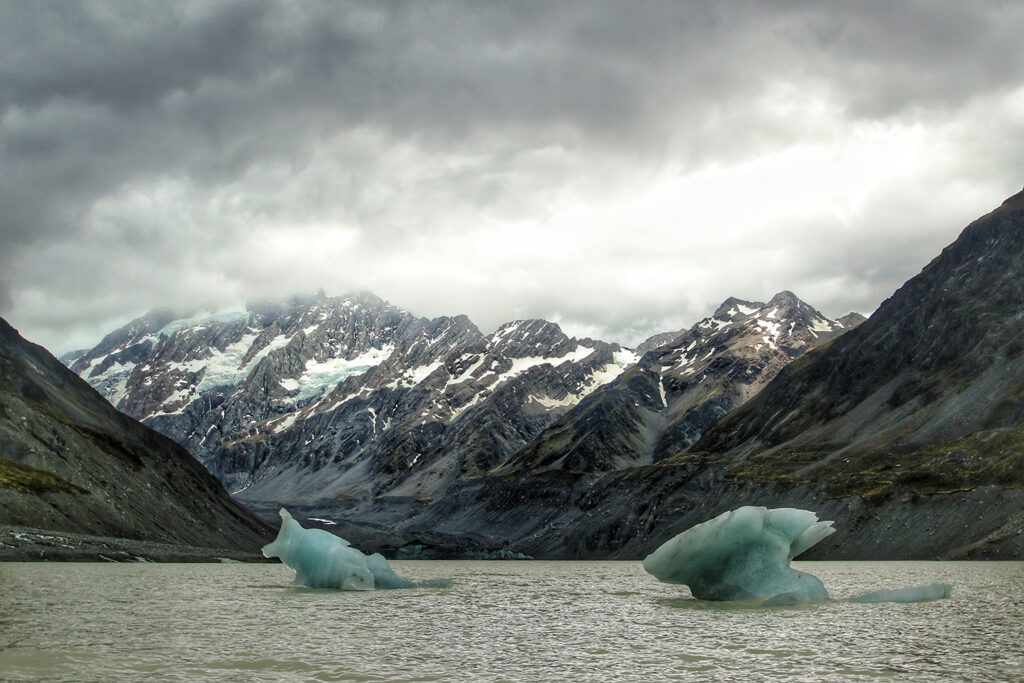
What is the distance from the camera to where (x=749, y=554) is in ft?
179

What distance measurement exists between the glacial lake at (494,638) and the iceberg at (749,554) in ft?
7.12

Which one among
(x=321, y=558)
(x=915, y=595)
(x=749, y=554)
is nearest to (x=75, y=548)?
(x=321, y=558)

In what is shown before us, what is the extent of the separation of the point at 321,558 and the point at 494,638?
121 feet

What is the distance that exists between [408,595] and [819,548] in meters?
105

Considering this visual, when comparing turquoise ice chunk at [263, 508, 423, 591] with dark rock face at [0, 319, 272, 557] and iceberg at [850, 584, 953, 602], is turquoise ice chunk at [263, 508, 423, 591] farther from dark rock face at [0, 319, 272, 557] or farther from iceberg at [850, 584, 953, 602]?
dark rock face at [0, 319, 272, 557]

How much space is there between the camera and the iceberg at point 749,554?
2094 inches

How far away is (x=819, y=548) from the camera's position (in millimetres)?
151500

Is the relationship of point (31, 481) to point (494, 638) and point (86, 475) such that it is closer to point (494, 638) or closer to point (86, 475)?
point (86, 475)

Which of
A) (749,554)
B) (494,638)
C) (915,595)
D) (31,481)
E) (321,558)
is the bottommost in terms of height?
(494,638)

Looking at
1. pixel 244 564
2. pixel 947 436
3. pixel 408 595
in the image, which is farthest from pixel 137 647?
pixel 947 436

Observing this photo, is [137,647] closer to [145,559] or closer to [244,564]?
[145,559]

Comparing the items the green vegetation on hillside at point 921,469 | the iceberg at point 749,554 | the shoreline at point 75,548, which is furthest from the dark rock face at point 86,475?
the green vegetation on hillside at point 921,469

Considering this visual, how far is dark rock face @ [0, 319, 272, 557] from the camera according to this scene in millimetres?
132625

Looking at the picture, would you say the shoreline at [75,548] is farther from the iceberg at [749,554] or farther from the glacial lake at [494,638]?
the iceberg at [749,554]
